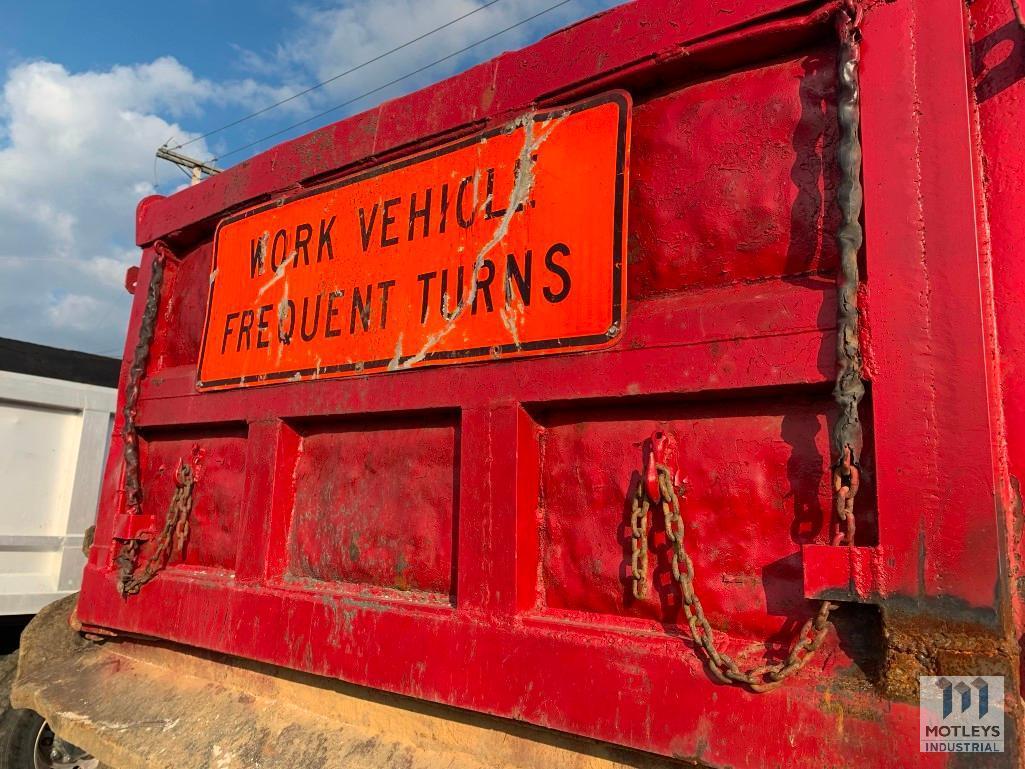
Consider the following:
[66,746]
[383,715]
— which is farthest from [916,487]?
[66,746]

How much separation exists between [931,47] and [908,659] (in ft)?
3.82

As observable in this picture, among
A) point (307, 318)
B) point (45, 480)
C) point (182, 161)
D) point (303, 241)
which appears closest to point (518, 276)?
point (307, 318)

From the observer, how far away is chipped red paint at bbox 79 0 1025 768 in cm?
131

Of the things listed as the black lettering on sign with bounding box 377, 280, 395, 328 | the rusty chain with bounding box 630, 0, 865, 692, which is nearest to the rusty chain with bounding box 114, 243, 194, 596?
the black lettering on sign with bounding box 377, 280, 395, 328

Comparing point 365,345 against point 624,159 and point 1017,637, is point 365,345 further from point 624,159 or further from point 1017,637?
point 1017,637

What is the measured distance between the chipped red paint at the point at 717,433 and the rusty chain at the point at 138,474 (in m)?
0.53

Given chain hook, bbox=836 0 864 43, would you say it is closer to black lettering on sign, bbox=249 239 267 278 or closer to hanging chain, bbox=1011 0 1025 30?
hanging chain, bbox=1011 0 1025 30

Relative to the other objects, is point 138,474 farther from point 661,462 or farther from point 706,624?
point 706,624

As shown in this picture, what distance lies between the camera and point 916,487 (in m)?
1.30

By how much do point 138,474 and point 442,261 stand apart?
5.62 ft

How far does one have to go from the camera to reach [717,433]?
1590mm

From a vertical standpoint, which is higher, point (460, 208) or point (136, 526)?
point (460, 208)

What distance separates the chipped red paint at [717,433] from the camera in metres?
1.31

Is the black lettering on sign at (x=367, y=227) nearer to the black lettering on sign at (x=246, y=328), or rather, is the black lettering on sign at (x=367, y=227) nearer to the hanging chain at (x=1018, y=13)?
the black lettering on sign at (x=246, y=328)
